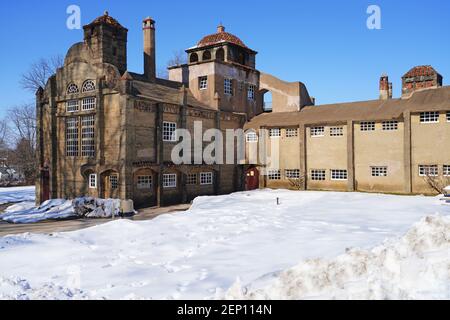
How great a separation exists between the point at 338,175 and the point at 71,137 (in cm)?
2160

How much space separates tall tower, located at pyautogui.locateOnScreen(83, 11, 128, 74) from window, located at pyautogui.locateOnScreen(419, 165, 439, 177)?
23.7m

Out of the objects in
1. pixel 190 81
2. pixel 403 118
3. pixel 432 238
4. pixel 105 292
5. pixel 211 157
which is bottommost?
pixel 105 292

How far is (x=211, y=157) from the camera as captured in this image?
31781 millimetres

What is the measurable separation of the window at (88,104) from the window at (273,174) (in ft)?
53.0

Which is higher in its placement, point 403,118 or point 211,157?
point 403,118

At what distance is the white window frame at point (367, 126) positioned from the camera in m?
30.1

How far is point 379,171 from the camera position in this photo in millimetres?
29844

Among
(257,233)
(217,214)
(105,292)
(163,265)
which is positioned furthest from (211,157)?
(105,292)

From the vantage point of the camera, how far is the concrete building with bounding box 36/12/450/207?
2656 cm

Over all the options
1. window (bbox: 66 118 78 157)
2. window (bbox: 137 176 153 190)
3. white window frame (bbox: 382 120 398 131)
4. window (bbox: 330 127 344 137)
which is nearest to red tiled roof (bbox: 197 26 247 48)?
window (bbox: 330 127 344 137)

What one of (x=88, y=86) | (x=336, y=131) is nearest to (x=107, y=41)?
(x=88, y=86)
